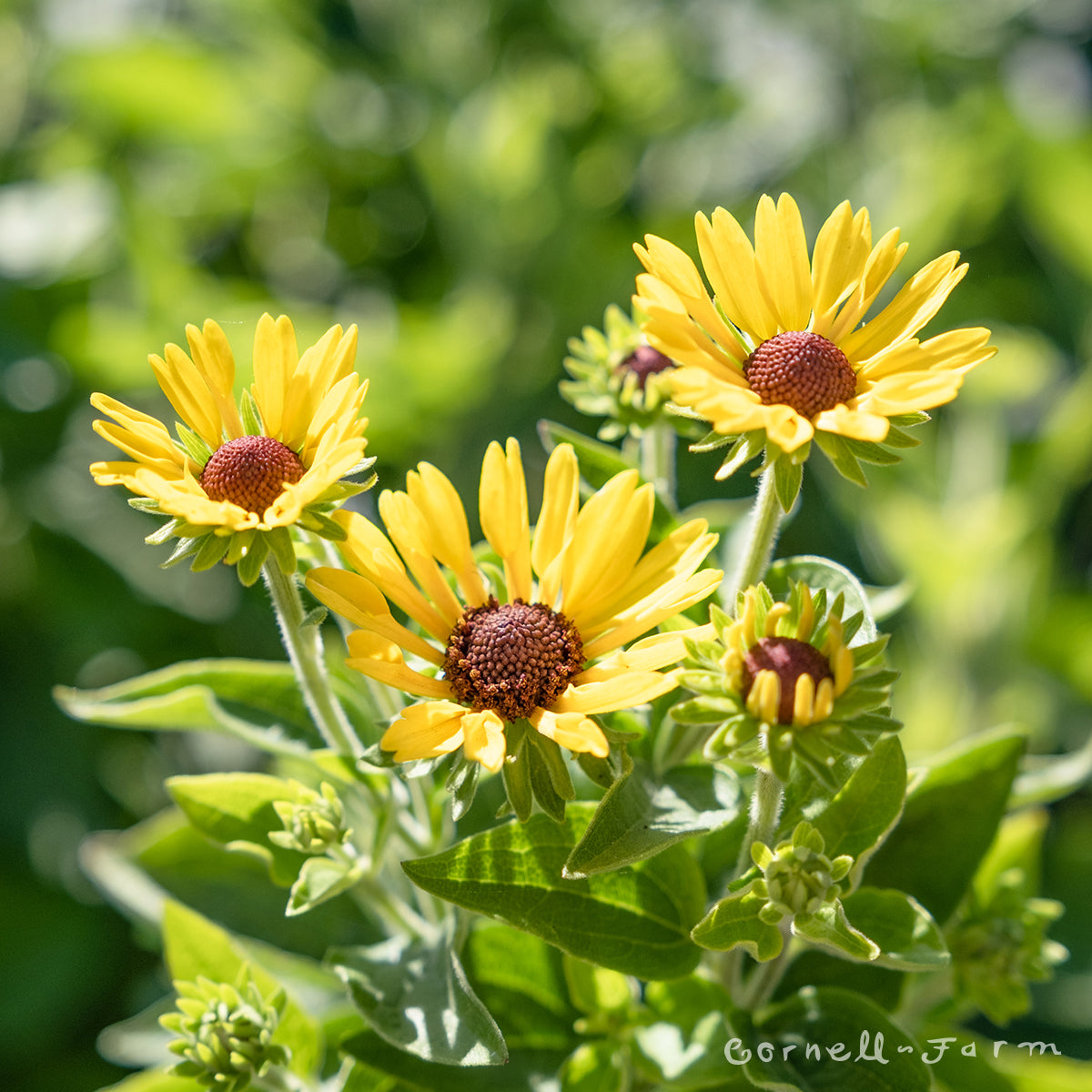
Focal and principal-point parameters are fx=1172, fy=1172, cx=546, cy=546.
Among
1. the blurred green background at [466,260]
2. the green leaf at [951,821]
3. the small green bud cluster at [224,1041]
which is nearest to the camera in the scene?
the small green bud cluster at [224,1041]

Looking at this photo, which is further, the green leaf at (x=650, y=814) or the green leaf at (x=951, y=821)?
the green leaf at (x=951, y=821)

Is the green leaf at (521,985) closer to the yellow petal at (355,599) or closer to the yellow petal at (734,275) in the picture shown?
the yellow petal at (355,599)

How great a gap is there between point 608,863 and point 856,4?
2.83 metres

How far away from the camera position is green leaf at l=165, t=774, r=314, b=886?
99cm

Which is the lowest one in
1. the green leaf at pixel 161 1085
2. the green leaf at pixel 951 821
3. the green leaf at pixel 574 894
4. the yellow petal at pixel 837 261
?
the green leaf at pixel 161 1085

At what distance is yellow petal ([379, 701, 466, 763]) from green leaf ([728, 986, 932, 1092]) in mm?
357

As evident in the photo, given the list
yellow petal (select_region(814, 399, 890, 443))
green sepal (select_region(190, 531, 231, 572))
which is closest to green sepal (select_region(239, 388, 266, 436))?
green sepal (select_region(190, 531, 231, 572))

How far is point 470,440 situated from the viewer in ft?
8.11

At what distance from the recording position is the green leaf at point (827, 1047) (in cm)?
88

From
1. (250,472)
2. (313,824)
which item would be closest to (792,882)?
(313,824)

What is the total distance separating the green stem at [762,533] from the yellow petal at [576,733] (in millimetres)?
174

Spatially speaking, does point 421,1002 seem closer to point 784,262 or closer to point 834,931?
point 834,931

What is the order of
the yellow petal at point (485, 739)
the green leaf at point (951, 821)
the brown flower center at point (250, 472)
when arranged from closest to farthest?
the yellow petal at point (485, 739)
the brown flower center at point (250, 472)
the green leaf at point (951, 821)

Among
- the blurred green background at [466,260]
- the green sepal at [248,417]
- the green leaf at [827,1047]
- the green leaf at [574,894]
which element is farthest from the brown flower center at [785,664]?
the blurred green background at [466,260]
